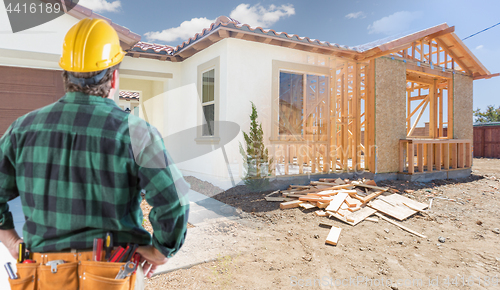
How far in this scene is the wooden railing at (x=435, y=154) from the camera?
8.61m

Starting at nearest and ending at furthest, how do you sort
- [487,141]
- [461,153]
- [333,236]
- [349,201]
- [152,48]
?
[333,236], [349,201], [152,48], [461,153], [487,141]

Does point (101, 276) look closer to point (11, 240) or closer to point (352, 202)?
point (11, 240)

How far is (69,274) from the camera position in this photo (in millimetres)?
1109

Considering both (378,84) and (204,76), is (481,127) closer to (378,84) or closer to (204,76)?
(378,84)

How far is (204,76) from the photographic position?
773 cm

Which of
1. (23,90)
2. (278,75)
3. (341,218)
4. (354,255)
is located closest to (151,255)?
(354,255)

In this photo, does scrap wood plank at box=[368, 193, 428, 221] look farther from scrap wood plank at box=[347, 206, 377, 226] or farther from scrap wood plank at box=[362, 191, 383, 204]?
scrap wood plank at box=[347, 206, 377, 226]

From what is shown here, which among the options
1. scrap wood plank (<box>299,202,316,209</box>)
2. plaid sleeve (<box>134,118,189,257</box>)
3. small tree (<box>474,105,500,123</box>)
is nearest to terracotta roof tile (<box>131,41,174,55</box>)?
scrap wood plank (<box>299,202,316,209</box>)

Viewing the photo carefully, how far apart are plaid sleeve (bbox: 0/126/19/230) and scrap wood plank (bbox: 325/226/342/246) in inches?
150

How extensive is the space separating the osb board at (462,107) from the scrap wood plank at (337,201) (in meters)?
7.02

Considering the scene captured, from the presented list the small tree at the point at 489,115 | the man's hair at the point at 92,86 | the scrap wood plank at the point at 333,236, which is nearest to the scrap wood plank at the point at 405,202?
the scrap wood plank at the point at 333,236

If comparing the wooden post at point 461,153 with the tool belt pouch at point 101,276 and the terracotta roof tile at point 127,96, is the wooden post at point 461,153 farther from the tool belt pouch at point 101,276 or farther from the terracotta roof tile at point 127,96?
the terracotta roof tile at point 127,96

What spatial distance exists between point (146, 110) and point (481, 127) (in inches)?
849

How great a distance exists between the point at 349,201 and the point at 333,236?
1529mm
